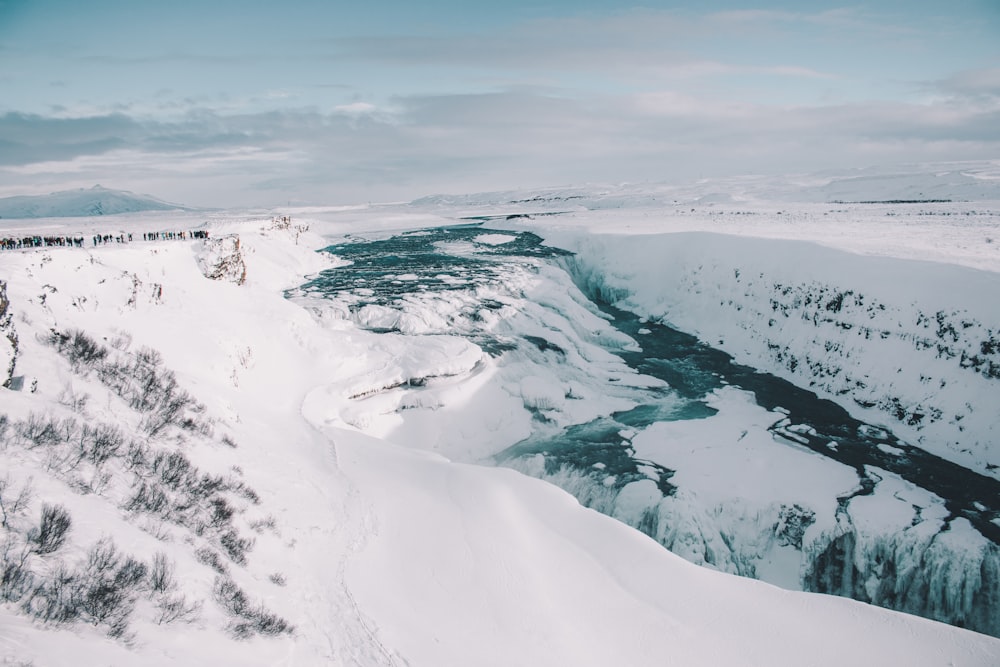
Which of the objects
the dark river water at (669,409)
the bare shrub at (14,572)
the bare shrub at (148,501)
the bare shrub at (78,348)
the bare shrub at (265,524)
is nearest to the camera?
the bare shrub at (14,572)

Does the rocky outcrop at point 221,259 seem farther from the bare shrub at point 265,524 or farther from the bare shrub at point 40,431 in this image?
the bare shrub at point 265,524

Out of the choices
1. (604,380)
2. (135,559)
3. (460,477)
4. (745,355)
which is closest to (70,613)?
(135,559)

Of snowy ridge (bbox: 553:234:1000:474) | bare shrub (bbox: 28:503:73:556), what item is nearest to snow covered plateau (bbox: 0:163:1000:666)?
bare shrub (bbox: 28:503:73:556)

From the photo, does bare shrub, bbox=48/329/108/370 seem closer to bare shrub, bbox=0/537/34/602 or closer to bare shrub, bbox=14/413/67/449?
bare shrub, bbox=14/413/67/449

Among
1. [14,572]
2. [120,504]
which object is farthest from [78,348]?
[14,572]

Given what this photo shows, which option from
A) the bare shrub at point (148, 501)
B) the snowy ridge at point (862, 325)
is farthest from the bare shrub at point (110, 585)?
the snowy ridge at point (862, 325)

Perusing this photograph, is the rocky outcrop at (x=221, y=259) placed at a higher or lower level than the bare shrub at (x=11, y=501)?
higher
